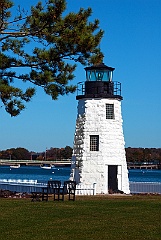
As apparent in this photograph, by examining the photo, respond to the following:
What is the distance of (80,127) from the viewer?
31.7 metres

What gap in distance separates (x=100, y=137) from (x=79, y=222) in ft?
52.8

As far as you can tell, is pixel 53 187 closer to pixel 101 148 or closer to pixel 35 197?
pixel 35 197

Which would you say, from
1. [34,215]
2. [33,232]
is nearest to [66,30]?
[34,215]

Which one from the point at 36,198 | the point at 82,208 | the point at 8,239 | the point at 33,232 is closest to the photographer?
the point at 8,239

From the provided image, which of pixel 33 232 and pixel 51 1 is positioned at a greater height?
pixel 51 1

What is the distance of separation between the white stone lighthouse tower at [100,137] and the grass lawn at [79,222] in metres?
11.3

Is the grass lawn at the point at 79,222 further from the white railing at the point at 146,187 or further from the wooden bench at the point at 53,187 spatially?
the white railing at the point at 146,187

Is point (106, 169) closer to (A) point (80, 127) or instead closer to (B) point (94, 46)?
(A) point (80, 127)

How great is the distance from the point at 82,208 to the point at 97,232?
18.8ft

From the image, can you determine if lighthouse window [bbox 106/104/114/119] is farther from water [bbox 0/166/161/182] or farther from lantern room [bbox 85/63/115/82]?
water [bbox 0/166/161/182]

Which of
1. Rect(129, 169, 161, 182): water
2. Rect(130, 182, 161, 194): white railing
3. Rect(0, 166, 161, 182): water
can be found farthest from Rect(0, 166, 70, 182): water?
Rect(130, 182, 161, 194): white railing

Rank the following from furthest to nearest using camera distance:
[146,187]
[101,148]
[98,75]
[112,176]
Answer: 1. [146,187]
2. [112,176]
3. [98,75]
4. [101,148]

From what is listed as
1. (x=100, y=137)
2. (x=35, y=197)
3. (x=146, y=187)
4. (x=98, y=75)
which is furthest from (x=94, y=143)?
(x=35, y=197)

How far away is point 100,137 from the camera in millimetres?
30859
